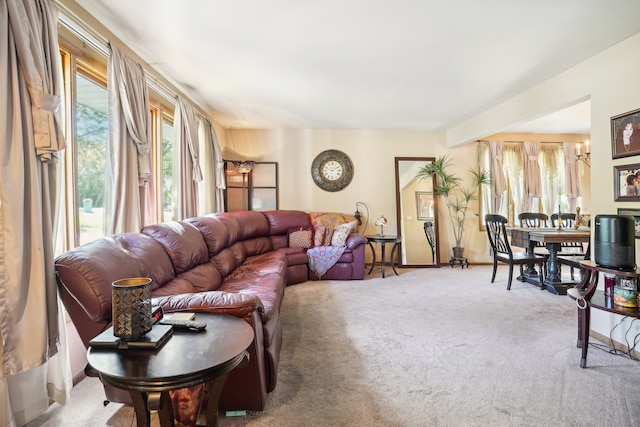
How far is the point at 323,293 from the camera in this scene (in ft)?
13.2

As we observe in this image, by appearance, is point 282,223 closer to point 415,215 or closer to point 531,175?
point 415,215

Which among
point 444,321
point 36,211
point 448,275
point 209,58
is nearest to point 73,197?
point 36,211

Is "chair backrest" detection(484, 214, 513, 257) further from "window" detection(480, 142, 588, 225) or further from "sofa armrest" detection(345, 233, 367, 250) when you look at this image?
"sofa armrest" detection(345, 233, 367, 250)

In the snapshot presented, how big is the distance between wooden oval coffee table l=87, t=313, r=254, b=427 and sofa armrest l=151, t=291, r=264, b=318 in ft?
0.63

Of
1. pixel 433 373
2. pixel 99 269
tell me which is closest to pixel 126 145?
A: pixel 99 269

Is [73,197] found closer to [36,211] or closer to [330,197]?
[36,211]

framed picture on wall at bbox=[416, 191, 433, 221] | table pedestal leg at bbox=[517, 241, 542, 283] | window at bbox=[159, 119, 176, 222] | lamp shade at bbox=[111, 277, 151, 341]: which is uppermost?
window at bbox=[159, 119, 176, 222]

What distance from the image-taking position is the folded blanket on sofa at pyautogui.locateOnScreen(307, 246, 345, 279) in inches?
184

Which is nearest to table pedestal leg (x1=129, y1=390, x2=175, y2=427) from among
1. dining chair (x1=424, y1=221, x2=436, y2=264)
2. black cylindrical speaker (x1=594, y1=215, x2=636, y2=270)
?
black cylindrical speaker (x1=594, y1=215, x2=636, y2=270)

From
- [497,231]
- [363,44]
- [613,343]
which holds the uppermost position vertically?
[363,44]

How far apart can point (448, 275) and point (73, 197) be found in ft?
16.0

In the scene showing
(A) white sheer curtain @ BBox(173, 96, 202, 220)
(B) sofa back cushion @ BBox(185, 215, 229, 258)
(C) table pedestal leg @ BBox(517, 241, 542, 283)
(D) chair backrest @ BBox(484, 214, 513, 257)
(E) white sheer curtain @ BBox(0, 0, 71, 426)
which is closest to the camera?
(E) white sheer curtain @ BBox(0, 0, 71, 426)

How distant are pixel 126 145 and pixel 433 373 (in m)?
2.86

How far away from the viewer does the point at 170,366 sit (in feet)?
3.43
